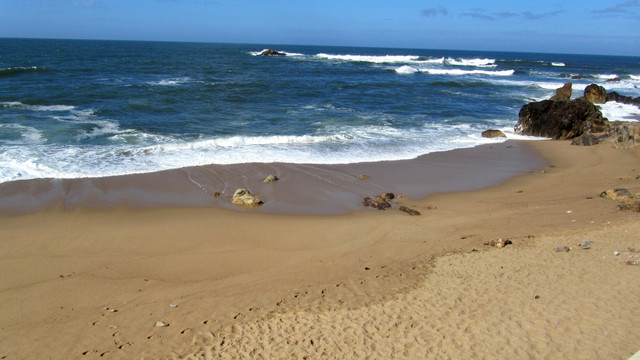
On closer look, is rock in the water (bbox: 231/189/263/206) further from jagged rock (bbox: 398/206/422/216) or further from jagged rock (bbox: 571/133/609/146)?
jagged rock (bbox: 571/133/609/146)

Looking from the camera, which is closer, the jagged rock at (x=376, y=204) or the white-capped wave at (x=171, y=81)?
the jagged rock at (x=376, y=204)

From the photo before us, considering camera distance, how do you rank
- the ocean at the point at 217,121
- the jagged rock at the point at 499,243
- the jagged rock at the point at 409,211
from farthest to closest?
1. the ocean at the point at 217,121
2. the jagged rock at the point at 409,211
3. the jagged rock at the point at 499,243

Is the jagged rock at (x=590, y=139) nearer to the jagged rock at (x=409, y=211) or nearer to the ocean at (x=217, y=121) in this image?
the ocean at (x=217, y=121)

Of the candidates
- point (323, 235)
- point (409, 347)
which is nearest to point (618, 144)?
point (323, 235)

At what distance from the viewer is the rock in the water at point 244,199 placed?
9258 mm

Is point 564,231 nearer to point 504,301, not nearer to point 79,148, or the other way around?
point 504,301

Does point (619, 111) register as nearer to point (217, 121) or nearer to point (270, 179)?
point (217, 121)

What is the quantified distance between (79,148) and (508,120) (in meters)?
18.3

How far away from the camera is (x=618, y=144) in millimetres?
14844

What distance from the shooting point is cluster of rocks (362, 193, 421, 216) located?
9086 mm

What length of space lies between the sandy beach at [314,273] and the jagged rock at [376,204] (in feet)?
0.65

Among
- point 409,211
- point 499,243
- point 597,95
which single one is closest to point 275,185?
point 409,211

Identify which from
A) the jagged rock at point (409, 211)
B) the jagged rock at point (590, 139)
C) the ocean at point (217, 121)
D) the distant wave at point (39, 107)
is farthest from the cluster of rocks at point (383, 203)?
the distant wave at point (39, 107)

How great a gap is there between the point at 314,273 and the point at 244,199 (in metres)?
3.35
